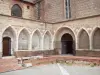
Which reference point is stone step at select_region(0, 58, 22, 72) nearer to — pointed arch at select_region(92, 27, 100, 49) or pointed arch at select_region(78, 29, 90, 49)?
pointed arch at select_region(78, 29, 90, 49)

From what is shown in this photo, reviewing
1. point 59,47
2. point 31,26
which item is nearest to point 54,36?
point 59,47

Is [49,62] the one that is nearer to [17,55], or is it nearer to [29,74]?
[17,55]

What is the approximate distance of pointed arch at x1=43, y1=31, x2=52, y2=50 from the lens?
17.9m

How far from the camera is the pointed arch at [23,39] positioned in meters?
15.5

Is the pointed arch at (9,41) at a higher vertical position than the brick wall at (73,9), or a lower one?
A: lower

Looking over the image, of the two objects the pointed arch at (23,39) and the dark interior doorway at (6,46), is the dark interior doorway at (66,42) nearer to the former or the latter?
the pointed arch at (23,39)

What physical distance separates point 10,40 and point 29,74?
6.59 metres

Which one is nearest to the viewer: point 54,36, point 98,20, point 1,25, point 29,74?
point 29,74

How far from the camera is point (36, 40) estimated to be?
56.2ft

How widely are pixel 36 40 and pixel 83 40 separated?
4.61 m

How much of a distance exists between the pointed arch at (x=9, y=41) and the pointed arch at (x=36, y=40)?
2.33 m

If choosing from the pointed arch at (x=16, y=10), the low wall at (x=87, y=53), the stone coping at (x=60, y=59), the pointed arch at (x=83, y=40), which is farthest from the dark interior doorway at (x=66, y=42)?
the pointed arch at (x=16, y=10)

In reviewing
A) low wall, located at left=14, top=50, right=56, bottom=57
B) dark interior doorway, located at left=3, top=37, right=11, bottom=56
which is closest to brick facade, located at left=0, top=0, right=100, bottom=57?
low wall, located at left=14, top=50, right=56, bottom=57

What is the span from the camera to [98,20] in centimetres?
1455
